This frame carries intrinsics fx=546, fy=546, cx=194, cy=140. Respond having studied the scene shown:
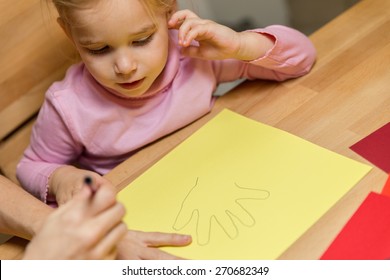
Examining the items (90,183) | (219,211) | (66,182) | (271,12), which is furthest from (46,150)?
(271,12)

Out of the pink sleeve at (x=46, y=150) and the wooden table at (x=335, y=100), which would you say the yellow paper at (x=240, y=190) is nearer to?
the wooden table at (x=335, y=100)

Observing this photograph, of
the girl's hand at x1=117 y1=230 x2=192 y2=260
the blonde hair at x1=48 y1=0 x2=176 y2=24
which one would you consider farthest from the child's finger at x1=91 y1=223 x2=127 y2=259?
the blonde hair at x1=48 y1=0 x2=176 y2=24

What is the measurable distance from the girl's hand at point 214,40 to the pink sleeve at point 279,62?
2 centimetres

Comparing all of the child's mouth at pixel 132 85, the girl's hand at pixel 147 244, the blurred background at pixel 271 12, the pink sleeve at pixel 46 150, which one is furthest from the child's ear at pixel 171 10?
the blurred background at pixel 271 12

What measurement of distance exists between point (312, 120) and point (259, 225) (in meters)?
0.22

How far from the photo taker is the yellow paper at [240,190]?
2.20 ft

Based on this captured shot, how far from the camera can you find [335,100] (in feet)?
2.78

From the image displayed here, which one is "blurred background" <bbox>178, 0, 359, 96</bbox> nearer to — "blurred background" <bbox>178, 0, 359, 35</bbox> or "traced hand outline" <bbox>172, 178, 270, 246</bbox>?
A: "blurred background" <bbox>178, 0, 359, 35</bbox>

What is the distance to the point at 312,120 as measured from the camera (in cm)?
83

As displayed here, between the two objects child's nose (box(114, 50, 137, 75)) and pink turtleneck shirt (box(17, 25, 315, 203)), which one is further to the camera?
pink turtleneck shirt (box(17, 25, 315, 203))

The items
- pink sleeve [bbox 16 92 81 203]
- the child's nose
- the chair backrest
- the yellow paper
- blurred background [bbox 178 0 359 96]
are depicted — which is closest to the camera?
the yellow paper

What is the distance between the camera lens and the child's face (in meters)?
0.75

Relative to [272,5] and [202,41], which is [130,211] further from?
[272,5]

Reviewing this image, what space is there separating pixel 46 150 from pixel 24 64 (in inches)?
8.2
